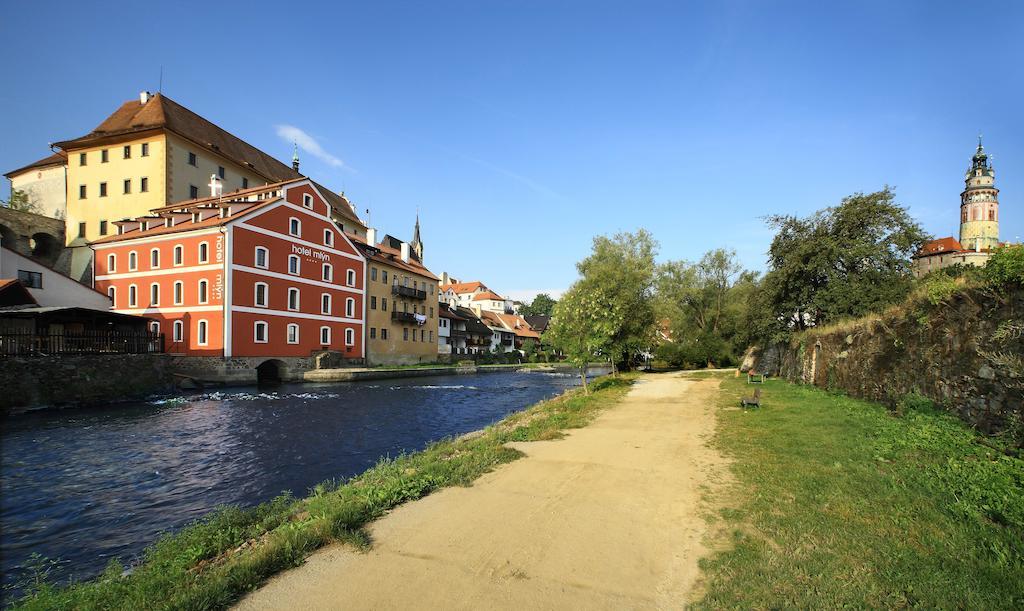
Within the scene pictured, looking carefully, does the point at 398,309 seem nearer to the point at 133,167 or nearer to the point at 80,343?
the point at 133,167

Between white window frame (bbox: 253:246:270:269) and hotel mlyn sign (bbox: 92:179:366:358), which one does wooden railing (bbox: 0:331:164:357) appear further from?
white window frame (bbox: 253:246:270:269)

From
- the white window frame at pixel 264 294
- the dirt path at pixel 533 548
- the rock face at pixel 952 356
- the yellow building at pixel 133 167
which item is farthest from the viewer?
the yellow building at pixel 133 167

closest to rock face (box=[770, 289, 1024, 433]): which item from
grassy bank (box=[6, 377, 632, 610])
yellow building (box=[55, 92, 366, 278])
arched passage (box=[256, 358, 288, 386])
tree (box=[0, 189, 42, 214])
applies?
grassy bank (box=[6, 377, 632, 610])

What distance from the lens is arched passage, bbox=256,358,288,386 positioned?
37000 mm

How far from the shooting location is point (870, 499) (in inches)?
222

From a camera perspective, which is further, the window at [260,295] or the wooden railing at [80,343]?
the window at [260,295]

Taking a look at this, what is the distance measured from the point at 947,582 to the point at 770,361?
30.8 meters

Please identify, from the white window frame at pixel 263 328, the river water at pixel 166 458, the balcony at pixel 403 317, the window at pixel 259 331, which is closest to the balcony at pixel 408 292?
the balcony at pixel 403 317

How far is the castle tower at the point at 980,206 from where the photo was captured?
293ft

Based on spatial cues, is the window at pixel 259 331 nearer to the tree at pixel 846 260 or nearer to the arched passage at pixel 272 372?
the arched passage at pixel 272 372

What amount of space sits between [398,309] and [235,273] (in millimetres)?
20555

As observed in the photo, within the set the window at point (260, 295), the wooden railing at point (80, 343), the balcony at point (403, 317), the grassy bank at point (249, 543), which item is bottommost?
the grassy bank at point (249, 543)

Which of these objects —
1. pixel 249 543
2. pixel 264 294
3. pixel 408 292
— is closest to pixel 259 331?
pixel 264 294

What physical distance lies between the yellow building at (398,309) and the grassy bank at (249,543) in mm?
41428
